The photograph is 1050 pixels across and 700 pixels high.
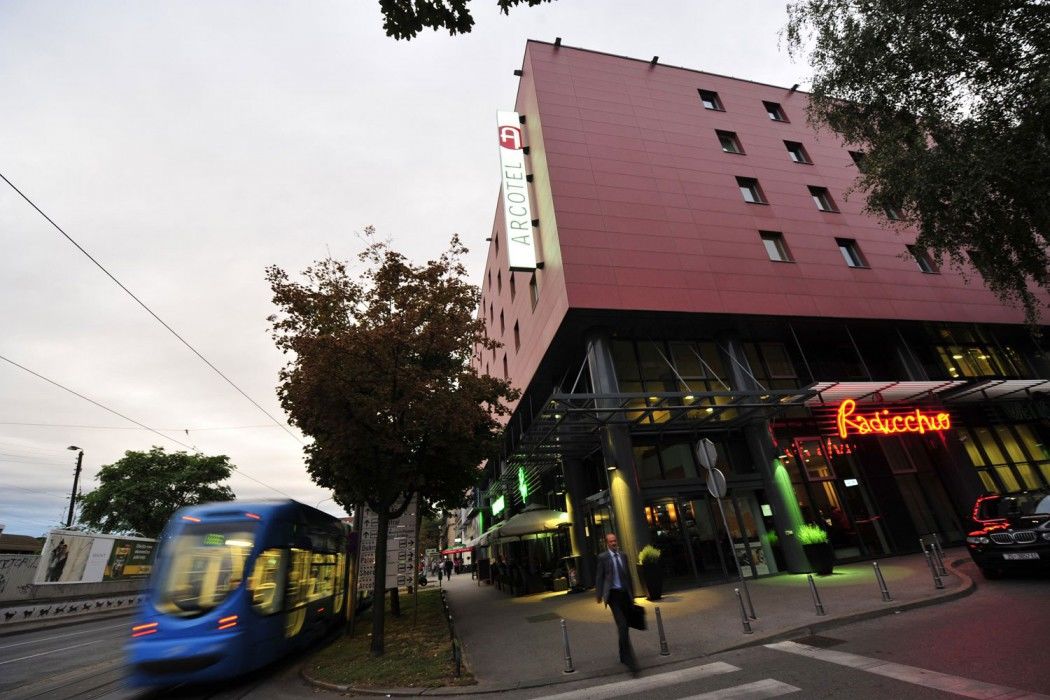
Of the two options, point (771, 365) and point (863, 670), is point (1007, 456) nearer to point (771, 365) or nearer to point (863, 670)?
point (771, 365)

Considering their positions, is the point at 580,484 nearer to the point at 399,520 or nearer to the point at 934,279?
the point at 399,520

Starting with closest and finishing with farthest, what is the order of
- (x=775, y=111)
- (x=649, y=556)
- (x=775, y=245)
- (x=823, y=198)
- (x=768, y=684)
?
(x=768, y=684) → (x=649, y=556) → (x=775, y=245) → (x=823, y=198) → (x=775, y=111)

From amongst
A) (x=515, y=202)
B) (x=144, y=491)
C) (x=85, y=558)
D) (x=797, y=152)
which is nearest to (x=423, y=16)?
(x=515, y=202)

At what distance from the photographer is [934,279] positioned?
19.0 meters

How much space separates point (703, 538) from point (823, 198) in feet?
54.5

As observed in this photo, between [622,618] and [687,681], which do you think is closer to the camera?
[687,681]

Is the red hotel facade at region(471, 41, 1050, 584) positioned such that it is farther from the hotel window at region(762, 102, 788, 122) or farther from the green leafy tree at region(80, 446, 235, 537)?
the green leafy tree at region(80, 446, 235, 537)

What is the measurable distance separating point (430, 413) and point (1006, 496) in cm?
1340

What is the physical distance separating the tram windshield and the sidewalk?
3984mm

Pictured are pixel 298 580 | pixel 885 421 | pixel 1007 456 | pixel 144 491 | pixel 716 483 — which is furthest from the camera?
pixel 144 491

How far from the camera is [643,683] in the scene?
230 inches

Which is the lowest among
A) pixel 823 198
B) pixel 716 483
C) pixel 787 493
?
pixel 716 483

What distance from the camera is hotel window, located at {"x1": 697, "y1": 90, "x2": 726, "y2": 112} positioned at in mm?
21797

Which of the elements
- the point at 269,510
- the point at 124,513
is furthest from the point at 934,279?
the point at 124,513
